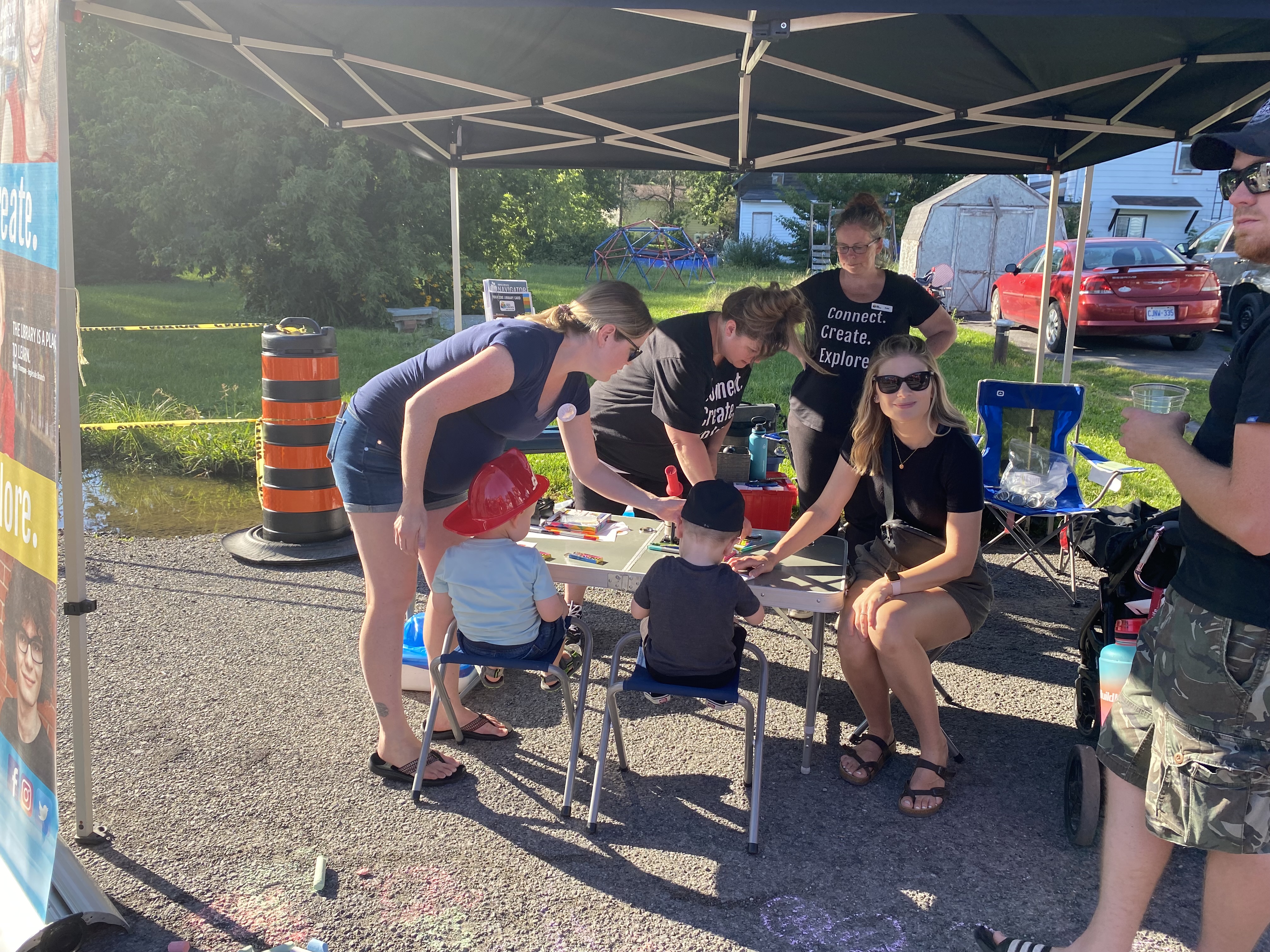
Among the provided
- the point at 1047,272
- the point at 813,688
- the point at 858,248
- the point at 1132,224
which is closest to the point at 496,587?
the point at 813,688

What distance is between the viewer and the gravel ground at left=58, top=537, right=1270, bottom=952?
2727 millimetres

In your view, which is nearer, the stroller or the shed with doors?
the stroller

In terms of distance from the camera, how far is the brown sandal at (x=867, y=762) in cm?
350

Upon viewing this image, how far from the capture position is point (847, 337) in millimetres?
4426

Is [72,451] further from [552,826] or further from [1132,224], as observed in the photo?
[1132,224]

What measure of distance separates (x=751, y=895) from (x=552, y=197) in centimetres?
2240

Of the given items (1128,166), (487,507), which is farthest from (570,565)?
(1128,166)

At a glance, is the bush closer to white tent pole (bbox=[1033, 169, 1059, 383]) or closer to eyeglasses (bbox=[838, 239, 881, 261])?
white tent pole (bbox=[1033, 169, 1059, 383])

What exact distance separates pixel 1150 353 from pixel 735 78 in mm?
10698

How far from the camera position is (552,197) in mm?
23594

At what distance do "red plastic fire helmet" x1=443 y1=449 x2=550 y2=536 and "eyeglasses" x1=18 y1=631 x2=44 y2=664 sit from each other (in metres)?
1.19

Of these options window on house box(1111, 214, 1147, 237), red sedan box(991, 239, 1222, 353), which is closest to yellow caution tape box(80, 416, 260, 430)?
red sedan box(991, 239, 1222, 353)

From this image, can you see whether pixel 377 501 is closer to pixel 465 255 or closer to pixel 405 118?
pixel 405 118

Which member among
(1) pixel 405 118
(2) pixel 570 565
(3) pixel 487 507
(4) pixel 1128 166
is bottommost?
(2) pixel 570 565
